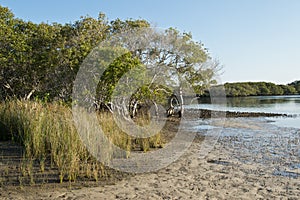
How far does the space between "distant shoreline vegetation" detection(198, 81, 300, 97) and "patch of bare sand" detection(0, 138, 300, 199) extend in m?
62.8

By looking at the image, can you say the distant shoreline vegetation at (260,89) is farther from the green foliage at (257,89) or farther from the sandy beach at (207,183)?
the sandy beach at (207,183)

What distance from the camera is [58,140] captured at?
6.66 metres

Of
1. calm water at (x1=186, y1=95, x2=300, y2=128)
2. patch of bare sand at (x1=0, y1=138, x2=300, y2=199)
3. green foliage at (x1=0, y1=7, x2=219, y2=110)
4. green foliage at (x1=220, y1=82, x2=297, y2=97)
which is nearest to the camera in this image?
patch of bare sand at (x1=0, y1=138, x2=300, y2=199)

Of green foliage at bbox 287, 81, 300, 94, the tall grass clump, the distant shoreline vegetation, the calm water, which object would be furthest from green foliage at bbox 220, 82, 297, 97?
the tall grass clump

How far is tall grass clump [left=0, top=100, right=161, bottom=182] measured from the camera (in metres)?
5.84

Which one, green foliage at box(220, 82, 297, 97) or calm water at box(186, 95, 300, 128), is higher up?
green foliage at box(220, 82, 297, 97)

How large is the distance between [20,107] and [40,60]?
17.8ft

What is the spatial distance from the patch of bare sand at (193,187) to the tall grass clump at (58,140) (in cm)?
55

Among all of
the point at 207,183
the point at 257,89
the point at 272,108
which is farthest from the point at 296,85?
the point at 207,183

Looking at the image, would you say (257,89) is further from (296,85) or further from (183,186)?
(183,186)

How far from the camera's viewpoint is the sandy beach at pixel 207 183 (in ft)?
16.0

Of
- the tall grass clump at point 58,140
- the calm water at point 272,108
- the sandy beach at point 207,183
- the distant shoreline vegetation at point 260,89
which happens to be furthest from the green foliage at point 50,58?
the distant shoreline vegetation at point 260,89

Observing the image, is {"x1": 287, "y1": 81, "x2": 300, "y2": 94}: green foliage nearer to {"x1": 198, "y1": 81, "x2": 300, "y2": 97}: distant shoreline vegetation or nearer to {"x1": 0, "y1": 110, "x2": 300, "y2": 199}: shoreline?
{"x1": 198, "y1": 81, "x2": 300, "y2": 97}: distant shoreline vegetation

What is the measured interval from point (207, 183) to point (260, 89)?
7861cm
